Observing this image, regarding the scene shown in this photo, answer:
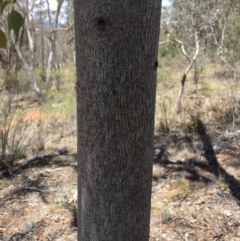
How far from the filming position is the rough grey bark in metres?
0.65

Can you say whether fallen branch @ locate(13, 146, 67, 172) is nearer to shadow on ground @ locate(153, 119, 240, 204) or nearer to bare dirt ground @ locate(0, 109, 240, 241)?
bare dirt ground @ locate(0, 109, 240, 241)

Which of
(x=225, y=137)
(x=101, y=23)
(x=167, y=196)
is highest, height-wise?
(x=101, y=23)

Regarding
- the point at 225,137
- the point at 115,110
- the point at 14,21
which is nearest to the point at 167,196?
the point at 225,137

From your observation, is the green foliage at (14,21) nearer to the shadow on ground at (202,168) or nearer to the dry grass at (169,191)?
the dry grass at (169,191)

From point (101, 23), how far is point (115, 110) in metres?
0.19

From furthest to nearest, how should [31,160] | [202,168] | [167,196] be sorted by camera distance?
[31,160] < [202,168] < [167,196]

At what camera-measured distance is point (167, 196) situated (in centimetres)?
237

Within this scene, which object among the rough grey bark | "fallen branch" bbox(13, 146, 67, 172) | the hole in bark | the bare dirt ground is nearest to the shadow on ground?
the bare dirt ground

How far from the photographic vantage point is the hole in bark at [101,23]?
640 millimetres

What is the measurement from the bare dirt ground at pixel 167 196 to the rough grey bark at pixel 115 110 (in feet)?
4.07

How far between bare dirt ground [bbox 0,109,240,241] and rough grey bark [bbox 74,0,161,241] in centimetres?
124

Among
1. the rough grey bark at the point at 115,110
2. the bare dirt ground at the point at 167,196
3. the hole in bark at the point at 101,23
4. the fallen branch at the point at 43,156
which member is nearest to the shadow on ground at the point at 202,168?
the bare dirt ground at the point at 167,196

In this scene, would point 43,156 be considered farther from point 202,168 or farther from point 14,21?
point 14,21

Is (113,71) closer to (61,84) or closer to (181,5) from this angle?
(181,5)
